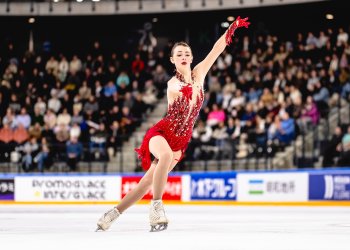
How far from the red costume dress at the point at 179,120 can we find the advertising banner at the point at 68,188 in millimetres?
11209

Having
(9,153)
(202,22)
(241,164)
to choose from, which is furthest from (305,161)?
(202,22)

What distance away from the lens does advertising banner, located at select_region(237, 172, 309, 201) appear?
16969 millimetres

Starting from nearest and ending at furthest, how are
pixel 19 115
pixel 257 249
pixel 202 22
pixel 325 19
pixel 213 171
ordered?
pixel 257 249
pixel 213 171
pixel 19 115
pixel 325 19
pixel 202 22

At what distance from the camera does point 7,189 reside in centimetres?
1934

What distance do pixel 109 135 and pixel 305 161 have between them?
5.27m

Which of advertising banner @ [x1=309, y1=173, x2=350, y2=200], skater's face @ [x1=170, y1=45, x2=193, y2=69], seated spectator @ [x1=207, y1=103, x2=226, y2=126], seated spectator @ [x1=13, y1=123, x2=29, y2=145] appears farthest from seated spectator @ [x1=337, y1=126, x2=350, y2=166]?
skater's face @ [x1=170, y1=45, x2=193, y2=69]

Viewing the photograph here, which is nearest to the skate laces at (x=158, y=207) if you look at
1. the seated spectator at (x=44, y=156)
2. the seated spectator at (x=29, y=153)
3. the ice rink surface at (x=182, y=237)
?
the ice rink surface at (x=182, y=237)

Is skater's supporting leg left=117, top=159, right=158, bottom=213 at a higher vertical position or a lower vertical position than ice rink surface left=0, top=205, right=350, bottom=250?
higher

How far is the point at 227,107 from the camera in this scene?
20.6 meters

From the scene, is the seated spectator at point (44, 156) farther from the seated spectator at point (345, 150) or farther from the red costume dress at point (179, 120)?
the red costume dress at point (179, 120)

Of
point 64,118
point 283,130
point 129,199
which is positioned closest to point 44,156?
point 64,118

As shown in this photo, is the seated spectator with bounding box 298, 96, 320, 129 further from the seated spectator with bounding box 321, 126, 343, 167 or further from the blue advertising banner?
the blue advertising banner

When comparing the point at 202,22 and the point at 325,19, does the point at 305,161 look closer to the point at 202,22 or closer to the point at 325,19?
the point at 325,19

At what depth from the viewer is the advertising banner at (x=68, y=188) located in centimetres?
1870
